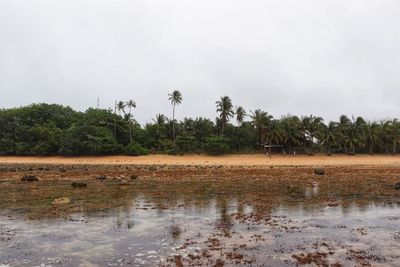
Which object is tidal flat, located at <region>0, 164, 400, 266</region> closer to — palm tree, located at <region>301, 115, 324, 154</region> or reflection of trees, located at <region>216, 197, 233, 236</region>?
reflection of trees, located at <region>216, 197, 233, 236</region>

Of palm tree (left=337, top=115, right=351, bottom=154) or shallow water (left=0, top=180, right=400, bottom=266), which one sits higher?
palm tree (left=337, top=115, right=351, bottom=154)

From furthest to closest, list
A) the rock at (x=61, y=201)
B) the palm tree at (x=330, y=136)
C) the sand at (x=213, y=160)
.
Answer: the palm tree at (x=330, y=136), the sand at (x=213, y=160), the rock at (x=61, y=201)

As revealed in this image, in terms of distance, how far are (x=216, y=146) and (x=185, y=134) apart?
30.5 feet

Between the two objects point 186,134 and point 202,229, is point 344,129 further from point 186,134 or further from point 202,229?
point 202,229

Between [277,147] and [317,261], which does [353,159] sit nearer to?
[277,147]

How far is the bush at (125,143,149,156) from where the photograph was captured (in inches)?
3984

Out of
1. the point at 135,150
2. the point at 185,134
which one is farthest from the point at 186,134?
the point at 135,150

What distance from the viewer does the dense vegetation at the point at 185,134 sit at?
329ft

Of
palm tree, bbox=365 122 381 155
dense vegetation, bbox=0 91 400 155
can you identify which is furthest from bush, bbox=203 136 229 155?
palm tree, bbox=365 122 381 155

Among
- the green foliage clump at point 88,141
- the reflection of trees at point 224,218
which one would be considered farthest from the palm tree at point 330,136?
the reflection of trees at point 224,218

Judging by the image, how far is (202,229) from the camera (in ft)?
68.4

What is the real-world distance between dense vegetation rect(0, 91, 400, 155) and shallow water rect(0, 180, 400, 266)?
2566 inches

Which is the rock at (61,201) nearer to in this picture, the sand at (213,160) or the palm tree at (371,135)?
the sand at (213,160)

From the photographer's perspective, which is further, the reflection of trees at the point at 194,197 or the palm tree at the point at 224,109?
the palm tree at the point at 224,109
